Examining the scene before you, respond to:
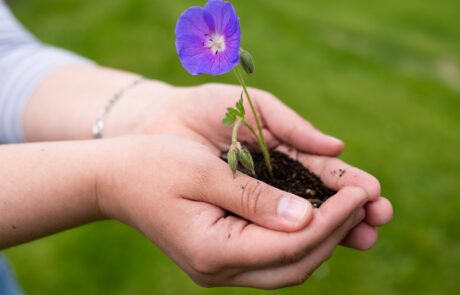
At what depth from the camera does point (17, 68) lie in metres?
2.69

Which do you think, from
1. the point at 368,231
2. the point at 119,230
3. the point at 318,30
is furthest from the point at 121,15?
the point at 368,231

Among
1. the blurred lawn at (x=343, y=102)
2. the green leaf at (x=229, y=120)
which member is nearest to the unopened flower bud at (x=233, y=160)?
the green leaf at (x=229, y=120)

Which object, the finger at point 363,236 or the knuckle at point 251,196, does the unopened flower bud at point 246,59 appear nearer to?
the knuckle at point 251,196

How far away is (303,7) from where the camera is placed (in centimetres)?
840

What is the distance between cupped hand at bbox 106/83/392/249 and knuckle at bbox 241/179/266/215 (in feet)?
1.63

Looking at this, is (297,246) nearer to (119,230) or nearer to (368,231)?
(368,231)

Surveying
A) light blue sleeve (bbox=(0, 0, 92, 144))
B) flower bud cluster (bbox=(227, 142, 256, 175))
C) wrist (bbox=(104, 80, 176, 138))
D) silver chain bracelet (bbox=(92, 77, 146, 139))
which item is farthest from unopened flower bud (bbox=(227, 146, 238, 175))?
light blue sleeve (bbox=(0, 0, 92, 144))

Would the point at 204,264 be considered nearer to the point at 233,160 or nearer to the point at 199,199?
the point at 199,199

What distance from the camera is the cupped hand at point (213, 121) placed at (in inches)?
92.3

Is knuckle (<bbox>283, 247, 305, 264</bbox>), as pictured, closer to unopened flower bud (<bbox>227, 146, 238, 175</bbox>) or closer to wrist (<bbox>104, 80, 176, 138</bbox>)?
unopened flower bud (<bbox>227, 146, 238, 175</bbox>)

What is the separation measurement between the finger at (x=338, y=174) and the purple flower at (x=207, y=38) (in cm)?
72

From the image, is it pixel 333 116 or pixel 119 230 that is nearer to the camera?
pixel 119 230

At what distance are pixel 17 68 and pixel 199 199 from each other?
142 cm

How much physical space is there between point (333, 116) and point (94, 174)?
372 cm
